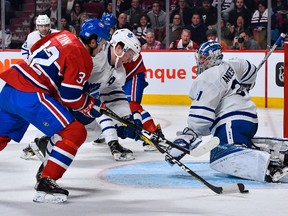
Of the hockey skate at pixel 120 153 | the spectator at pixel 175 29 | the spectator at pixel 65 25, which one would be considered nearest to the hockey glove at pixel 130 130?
the hockey skate at pixel 120 153

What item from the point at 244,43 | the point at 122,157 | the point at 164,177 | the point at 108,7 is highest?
the point at 108,7

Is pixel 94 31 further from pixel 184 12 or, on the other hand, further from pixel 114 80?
pixel 184 12

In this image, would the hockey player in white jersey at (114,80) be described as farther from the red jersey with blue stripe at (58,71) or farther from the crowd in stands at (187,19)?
the crowd in stands at (187,19)

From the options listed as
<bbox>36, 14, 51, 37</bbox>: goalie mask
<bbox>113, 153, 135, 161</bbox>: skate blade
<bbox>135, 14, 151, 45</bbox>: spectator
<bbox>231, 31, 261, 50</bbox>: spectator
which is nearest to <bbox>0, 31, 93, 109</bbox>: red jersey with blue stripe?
<bbox>113, 153, 135, 161</bbox>: skate blade

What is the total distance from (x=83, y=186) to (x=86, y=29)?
95 cm

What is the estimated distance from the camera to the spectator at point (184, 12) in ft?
33.4

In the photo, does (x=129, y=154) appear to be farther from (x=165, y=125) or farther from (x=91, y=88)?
(x=165, y=125)

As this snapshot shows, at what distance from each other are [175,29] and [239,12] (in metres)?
0.81

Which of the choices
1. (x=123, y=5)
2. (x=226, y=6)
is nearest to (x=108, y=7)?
(x=123, y=5)

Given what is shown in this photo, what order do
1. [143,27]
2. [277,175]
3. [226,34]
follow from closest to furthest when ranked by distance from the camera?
[277,175]
[226,34]
[143,27]

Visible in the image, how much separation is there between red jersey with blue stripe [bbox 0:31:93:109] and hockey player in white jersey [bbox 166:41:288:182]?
32.9 inches

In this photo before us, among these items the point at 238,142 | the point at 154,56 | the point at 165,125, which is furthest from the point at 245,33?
the point at 238,142

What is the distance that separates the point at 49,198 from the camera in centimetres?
430

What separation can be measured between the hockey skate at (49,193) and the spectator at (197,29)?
592 cm
